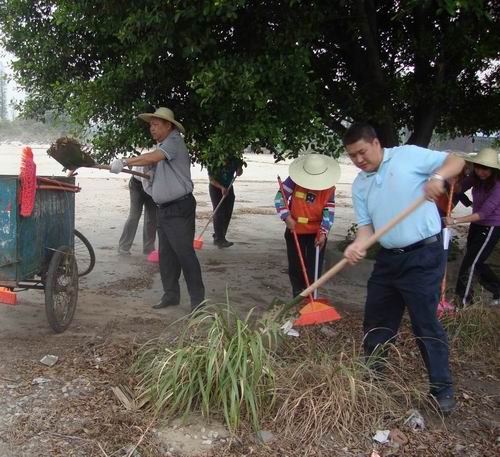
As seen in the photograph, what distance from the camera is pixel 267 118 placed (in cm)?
423

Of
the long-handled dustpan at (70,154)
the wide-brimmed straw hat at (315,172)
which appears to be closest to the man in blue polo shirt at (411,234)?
the wide-brimmed straw hat at (315,172)

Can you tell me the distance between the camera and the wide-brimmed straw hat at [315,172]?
4.67 meters

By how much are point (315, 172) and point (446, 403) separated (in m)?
2.15

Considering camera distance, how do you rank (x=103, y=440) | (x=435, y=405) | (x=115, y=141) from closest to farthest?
(x=103, y=440), (x=435, y=405), (x=115, y=141)

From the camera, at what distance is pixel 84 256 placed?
6816 mm

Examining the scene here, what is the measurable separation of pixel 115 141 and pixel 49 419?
2.70 meters

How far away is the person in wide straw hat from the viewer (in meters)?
4.62

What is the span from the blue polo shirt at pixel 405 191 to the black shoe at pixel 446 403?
915mm

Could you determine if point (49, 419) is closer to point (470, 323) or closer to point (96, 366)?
point (96, 366)

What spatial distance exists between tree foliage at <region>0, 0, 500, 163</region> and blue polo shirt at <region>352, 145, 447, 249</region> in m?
0.89

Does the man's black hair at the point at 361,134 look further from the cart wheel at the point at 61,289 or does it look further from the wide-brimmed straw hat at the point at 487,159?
the cart wheel at the point at 61,289

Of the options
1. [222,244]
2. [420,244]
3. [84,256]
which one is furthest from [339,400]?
[222,244]

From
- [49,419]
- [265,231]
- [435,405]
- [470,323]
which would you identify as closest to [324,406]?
[435,405]

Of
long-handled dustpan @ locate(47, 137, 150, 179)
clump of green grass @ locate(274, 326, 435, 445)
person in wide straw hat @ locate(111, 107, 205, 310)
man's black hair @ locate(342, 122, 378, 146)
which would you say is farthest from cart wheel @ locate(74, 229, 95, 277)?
man's black hair @ locate(342, 122, 378, 146)
